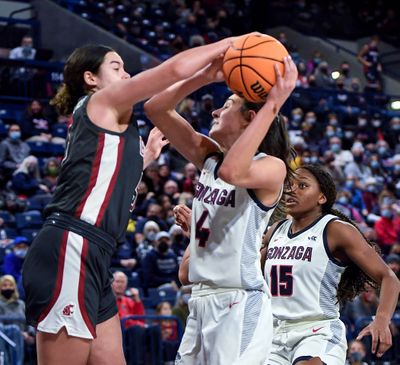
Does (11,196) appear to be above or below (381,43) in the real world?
above

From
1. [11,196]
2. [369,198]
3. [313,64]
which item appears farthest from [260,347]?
[313,64]

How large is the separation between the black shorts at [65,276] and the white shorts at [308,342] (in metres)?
1.58

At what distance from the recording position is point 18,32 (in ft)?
62.2

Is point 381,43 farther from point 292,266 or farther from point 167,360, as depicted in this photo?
point 292,266

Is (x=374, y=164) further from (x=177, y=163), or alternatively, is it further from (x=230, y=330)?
(x=230, y=330)

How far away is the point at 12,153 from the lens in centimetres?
1345

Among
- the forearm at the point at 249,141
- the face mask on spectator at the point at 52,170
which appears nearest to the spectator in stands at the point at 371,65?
the face mask on spectator at the point at 52,170

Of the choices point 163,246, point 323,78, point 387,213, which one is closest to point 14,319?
point 163,246

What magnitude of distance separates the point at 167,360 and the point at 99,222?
18.7 ft

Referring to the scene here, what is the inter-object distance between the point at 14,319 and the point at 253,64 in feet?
18.6

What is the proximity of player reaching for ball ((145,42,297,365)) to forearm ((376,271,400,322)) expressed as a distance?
103 cm

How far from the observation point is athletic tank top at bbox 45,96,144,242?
4.29 meters

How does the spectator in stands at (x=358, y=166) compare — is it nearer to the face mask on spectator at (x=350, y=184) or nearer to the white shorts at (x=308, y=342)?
the face mask on spectator at (x=350, y=184)

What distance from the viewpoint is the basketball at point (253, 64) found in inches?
168
